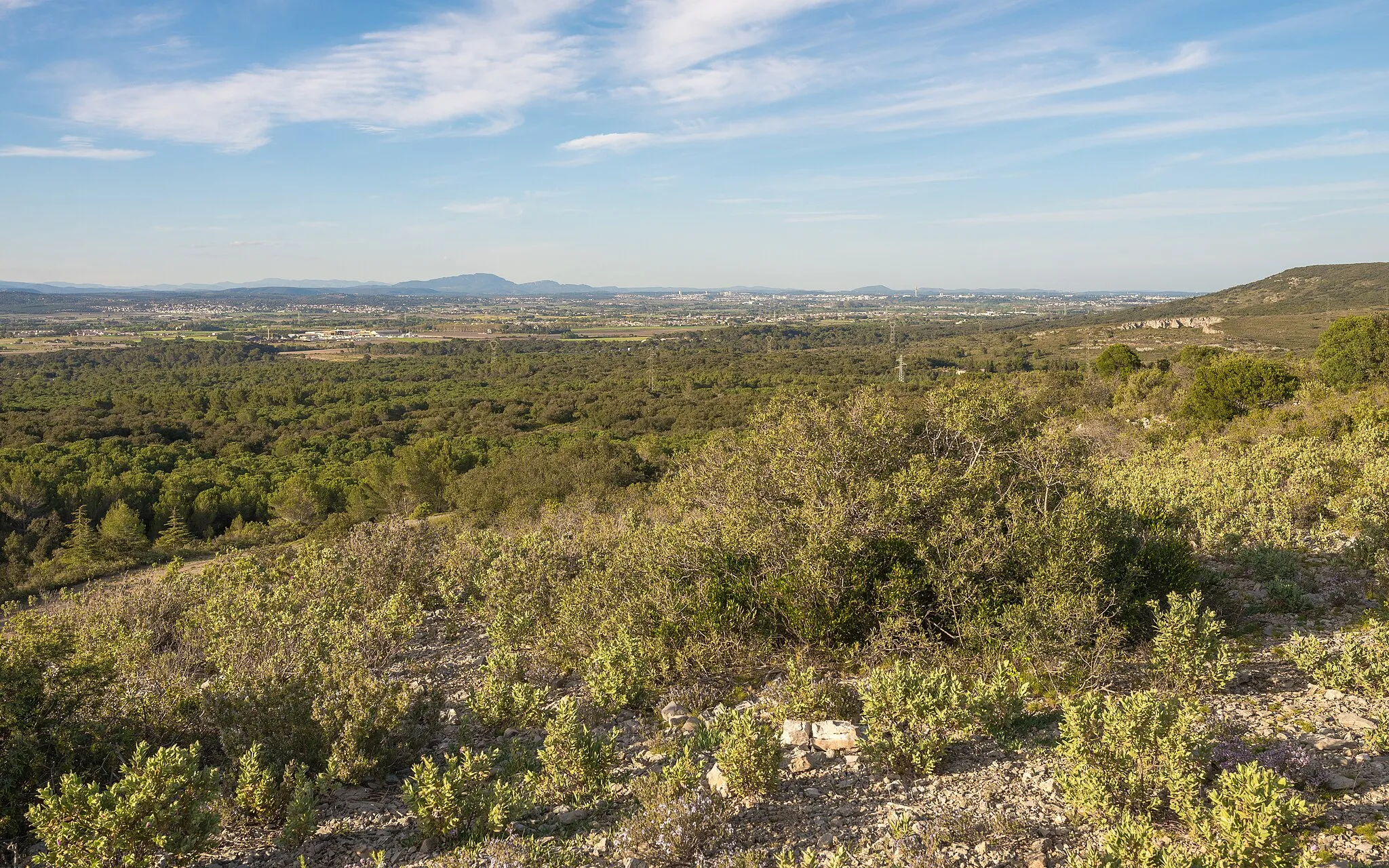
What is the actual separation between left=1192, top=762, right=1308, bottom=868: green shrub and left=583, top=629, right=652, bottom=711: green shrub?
442 cm

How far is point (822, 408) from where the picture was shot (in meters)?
8.67

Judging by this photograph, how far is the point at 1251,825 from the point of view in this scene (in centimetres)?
372

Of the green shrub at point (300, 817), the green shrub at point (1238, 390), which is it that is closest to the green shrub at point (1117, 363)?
the green shrub at point (1238, 390)

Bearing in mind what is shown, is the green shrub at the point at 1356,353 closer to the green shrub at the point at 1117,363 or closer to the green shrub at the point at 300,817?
the green shrub at the point at 1117,363

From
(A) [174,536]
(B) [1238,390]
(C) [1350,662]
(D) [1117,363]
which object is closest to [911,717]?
(C) [1350,662]

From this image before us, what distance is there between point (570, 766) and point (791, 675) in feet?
6.91

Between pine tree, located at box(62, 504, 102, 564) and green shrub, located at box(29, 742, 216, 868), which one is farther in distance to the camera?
pine tree, located at box(62, 504, 102, 564)

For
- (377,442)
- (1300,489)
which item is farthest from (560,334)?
(1300,489)

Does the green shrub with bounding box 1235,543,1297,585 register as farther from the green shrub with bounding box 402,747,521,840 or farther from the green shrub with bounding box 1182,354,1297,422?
the green shrub with bounding box 1182,354,1297,422

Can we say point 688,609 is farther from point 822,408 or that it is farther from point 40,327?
point 40,327

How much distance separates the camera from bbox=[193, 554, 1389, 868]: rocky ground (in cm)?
421

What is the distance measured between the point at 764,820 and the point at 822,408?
500 cm

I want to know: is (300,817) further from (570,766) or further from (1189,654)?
(1189,654)

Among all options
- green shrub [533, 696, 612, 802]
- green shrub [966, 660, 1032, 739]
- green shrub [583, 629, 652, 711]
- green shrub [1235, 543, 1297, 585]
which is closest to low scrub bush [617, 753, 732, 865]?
green shrub [533, 696, 612, 802]
